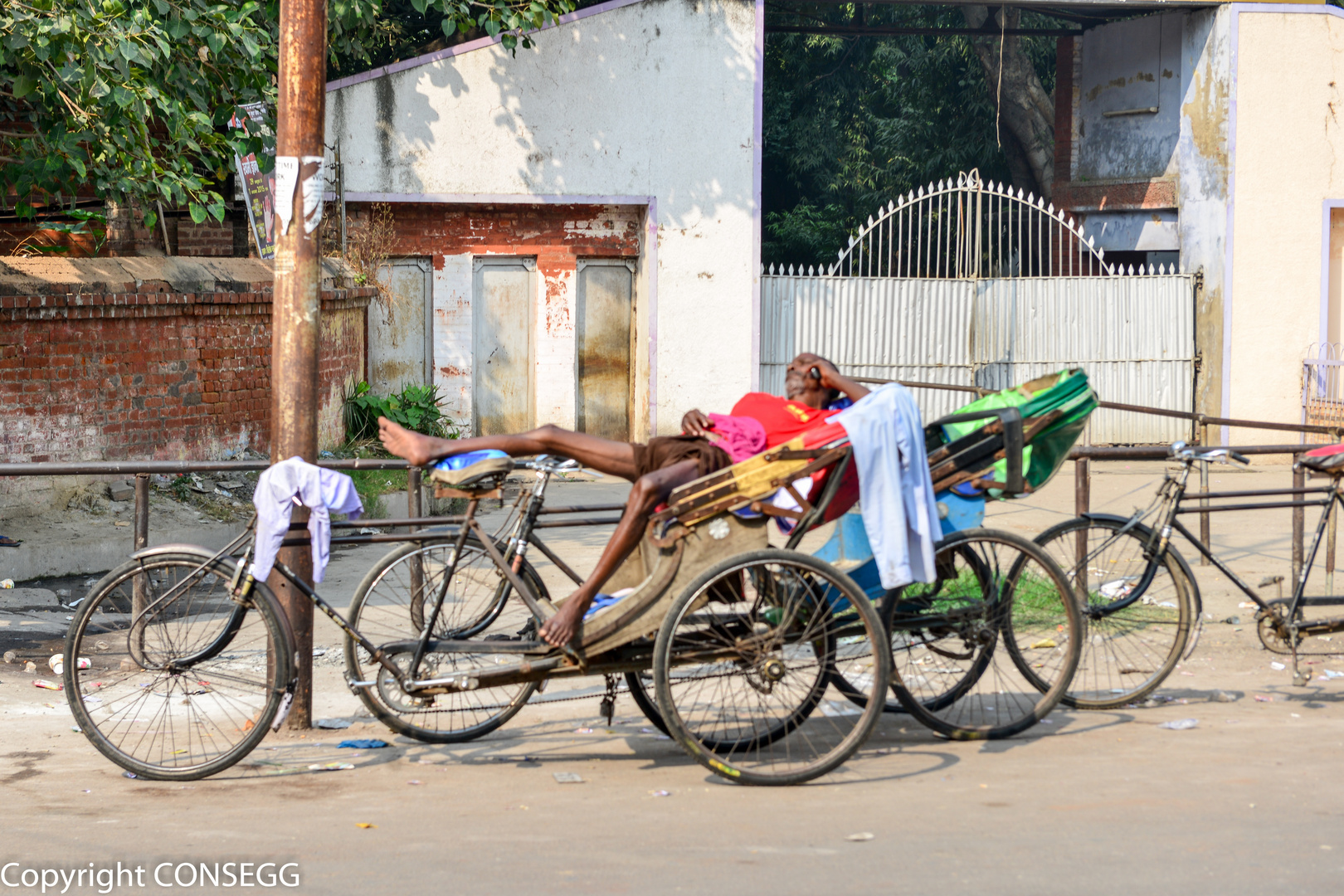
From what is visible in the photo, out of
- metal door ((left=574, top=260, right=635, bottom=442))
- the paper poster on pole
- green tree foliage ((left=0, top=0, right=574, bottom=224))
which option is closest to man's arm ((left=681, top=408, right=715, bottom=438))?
green tree foliage ((left=0, top=0, right=574, bottom=224))

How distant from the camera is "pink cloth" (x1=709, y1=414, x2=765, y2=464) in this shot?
15.5 feet

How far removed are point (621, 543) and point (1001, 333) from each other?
33.8 feet

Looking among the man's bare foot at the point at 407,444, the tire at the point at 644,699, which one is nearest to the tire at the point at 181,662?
the man's bare foot at the point at 407,444

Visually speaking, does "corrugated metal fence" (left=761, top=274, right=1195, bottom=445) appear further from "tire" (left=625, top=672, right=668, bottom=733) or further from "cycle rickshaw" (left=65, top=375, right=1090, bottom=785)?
"tire" (left=625, top=672, right=668, bottom=733)

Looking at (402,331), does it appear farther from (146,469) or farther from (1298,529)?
(1298,529)

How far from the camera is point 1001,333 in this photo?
1402 centimetres

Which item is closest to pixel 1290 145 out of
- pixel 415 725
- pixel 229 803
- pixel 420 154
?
pixel 420 154

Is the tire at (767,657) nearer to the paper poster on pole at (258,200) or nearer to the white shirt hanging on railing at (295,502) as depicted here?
the white shirt hanging on railing at (295,502)

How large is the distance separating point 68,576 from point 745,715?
A: 5501mm

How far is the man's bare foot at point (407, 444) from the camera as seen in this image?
4.66m

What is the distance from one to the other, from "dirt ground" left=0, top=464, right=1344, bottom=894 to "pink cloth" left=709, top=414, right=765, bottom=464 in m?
1.19

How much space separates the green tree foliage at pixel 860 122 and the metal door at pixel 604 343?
8450mm

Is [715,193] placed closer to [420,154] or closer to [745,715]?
[420,154]

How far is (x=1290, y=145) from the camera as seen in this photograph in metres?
13.9
